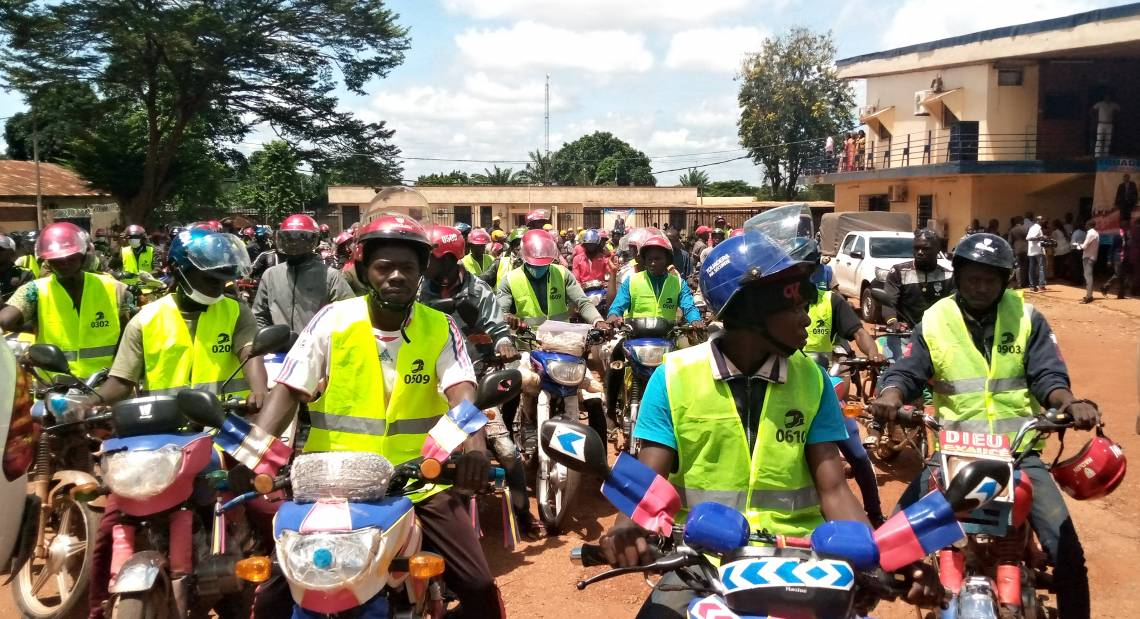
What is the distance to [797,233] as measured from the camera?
3.01 metres

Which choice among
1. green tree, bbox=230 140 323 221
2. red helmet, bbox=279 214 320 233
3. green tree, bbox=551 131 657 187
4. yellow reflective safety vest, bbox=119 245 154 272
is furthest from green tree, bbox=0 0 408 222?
green tree, bbox=551 131 657 187

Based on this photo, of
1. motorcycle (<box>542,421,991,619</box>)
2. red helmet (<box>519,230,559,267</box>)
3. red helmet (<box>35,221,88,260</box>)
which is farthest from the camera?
red helmet (<box>519,230,559,267</box>)

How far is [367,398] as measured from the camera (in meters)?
3.55

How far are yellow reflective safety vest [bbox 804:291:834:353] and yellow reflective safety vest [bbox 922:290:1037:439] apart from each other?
9.34 ft

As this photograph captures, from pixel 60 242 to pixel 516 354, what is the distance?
10.3 feet

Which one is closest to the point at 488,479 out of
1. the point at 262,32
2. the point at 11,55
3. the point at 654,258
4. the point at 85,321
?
the point at 85,321

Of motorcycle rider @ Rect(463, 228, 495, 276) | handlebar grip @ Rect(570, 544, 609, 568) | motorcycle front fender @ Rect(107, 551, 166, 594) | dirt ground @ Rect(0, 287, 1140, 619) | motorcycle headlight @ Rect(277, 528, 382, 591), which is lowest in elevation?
dirt ground @ Rect(0, 287, 1140, 619)

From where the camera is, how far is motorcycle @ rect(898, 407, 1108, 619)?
12.0 ft

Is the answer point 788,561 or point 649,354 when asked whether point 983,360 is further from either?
point 649,354

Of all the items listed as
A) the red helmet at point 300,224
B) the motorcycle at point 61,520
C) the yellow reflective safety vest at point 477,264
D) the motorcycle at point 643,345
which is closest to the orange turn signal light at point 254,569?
the motorcycle at point 61,520

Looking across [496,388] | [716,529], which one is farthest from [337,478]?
[716,529]

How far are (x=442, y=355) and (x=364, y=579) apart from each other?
1204mm

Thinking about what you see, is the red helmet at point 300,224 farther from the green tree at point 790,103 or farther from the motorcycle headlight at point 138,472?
the green tree at point 790,103

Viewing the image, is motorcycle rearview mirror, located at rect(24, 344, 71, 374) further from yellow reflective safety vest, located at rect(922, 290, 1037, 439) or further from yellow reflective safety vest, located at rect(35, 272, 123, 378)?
yellow reflective safety vest, located at rect(922, 290, 1037, 439)
